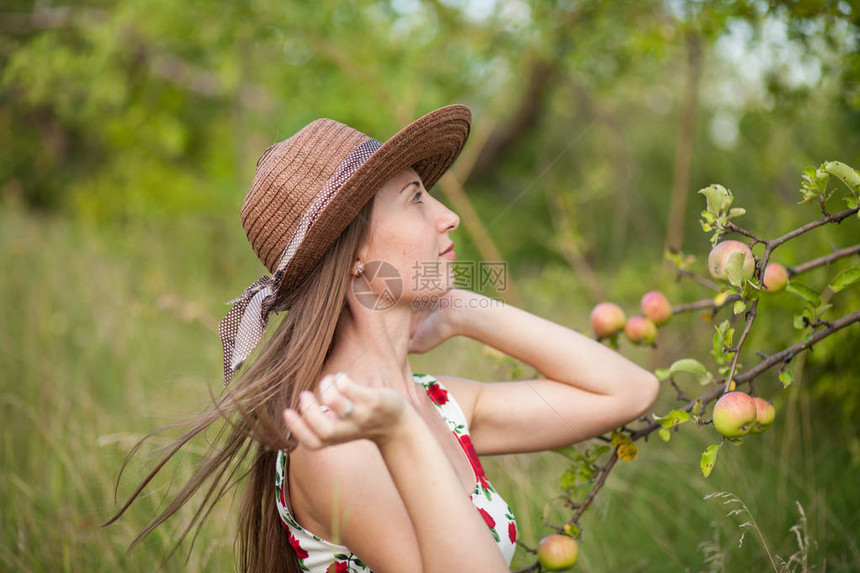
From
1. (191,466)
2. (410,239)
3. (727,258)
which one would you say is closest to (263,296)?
(410,239)

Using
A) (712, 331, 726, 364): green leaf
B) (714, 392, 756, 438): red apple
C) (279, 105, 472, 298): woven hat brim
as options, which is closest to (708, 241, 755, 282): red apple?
(712, 331, 726, 364): green leaf

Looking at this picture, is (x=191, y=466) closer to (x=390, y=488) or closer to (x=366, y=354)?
(x=366, y=354)

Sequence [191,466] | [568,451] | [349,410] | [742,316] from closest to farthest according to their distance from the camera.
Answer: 1. [349,410]
2. [742,316]
3. [568,451]
4. [191,466]

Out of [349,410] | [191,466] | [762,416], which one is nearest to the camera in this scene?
[349,410]

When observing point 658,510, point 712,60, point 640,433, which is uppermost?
point 712,60

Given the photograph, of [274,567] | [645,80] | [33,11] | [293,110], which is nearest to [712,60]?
[645,80]

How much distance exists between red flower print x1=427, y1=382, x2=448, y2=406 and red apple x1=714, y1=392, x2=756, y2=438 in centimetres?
72

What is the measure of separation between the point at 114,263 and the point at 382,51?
3545 millimetres

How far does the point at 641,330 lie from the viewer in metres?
1.91

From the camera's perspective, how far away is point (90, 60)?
7887 millimetres

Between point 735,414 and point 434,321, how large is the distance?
0.84 metres

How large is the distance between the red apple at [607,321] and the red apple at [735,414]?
57 centimetres

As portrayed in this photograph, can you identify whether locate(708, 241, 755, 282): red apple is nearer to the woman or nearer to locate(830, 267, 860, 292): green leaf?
locate(830, 267, 860, 292): green leaf

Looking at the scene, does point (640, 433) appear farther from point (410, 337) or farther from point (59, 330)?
point (59, 330)
